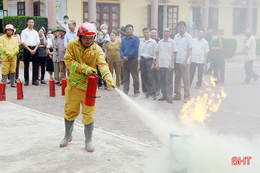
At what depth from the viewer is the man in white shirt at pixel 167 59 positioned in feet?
32.7

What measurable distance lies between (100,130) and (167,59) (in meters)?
3.96

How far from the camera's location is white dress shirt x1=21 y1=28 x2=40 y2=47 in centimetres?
1249

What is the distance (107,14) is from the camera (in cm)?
2338

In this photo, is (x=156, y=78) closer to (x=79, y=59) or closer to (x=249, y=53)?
(x=249, y=53)

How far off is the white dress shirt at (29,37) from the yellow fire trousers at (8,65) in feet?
2.65

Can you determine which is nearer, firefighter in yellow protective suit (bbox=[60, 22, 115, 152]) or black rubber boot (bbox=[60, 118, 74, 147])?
firefighter in yellow protective suit (bbox=[60, 22, 115, 152])

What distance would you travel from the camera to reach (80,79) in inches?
220

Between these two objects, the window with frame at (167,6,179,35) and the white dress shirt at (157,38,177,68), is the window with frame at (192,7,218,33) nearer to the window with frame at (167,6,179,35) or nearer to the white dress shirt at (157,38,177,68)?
the window with frame at (167,6,179,35)

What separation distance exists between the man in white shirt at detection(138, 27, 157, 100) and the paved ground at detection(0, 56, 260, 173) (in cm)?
37

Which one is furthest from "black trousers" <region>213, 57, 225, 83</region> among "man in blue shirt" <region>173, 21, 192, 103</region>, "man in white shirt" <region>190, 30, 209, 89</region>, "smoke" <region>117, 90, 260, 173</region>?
"smoke" <region>117, 90, 260, 173</region>

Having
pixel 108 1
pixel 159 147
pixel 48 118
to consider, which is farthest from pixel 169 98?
pixel 108 1

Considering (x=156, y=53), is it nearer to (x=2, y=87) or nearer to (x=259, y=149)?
(x=2, y=87)

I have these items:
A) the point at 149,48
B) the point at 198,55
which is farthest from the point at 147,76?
the point at 198,55

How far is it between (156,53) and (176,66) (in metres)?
0.68
